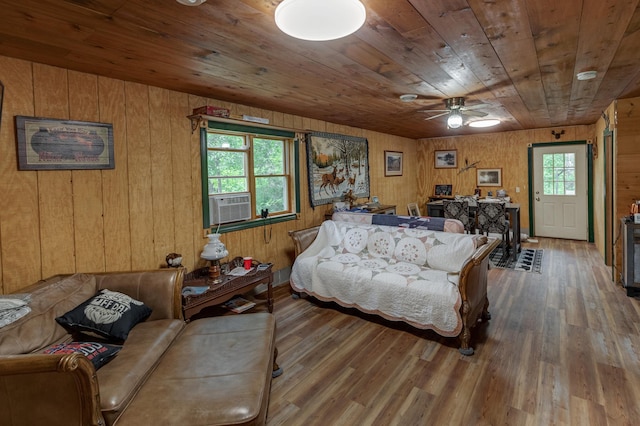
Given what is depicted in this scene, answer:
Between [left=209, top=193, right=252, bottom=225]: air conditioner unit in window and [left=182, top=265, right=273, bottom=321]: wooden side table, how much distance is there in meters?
0.58

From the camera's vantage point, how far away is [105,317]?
200cm

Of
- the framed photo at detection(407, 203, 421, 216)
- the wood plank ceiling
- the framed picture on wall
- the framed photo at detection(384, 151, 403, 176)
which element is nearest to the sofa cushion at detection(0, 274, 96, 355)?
the wood plank ceiling

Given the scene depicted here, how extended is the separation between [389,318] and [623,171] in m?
3.41

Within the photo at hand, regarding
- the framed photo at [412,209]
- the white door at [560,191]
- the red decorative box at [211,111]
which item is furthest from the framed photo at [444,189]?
the red decorative box at [211,111]

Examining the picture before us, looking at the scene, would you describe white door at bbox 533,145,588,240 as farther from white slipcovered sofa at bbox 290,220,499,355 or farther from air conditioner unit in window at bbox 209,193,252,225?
air conditioner unit in window at bbox 209,193,252,225

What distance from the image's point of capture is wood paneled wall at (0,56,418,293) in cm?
227

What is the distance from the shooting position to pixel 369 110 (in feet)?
13.9

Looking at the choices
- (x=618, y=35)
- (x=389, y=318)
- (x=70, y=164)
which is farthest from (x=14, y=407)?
(x=618, y=35)

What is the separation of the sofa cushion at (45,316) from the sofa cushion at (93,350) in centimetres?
9

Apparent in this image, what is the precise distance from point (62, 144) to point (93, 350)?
1.56 m

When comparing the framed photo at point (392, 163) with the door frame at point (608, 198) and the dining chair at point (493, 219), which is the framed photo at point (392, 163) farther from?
the door frame at point (608, 198)

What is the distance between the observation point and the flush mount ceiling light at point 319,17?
4.73ft

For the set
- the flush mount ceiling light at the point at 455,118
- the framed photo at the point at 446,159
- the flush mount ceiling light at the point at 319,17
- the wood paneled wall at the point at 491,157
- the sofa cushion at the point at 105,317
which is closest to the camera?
the flush mount ceiling light at the point at 319,17

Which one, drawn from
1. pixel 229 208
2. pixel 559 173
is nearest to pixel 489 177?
pixel 559 173
